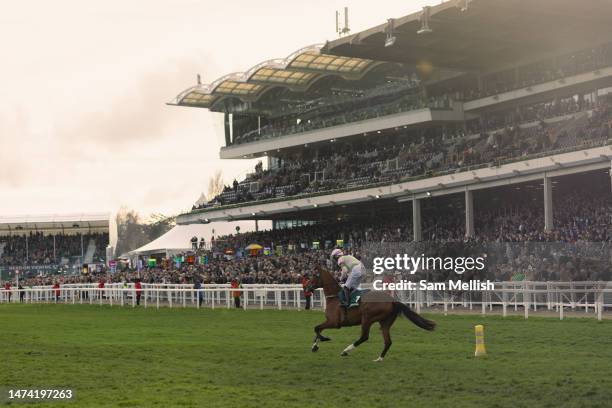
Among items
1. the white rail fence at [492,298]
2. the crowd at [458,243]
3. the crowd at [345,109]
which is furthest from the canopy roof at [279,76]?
the white rail fence at [492,298]

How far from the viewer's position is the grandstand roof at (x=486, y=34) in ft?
133

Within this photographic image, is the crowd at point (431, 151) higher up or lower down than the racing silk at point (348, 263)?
higher up

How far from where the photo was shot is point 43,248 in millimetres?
86625

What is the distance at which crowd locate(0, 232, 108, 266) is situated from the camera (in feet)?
274

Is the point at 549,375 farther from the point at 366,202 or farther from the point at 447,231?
the point at 366,202

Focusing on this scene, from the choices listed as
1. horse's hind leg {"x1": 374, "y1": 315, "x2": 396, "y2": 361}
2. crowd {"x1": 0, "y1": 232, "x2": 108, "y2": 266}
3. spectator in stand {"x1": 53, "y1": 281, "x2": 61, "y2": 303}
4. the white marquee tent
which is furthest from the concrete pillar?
crowd {"x1": 0, "y1": 232, "x2": 108, "y2": 266}

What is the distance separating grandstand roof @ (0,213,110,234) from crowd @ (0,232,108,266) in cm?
107

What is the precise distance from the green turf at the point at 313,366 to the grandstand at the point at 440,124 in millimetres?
16075

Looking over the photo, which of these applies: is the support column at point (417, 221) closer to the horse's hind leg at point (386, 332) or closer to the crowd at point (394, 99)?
the crowd at point (394, 99)

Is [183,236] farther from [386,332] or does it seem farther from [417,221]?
[386,332]

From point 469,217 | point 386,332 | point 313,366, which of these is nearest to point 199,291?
point 469,217

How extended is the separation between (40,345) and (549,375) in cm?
1047

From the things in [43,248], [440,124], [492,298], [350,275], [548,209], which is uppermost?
[440,124]

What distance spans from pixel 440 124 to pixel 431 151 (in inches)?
128
